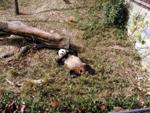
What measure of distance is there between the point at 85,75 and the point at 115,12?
327 cm

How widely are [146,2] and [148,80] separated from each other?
2460 millimetres

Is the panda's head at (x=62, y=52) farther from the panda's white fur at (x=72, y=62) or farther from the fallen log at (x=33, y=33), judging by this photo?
the fallen log at (x=33, y=33)

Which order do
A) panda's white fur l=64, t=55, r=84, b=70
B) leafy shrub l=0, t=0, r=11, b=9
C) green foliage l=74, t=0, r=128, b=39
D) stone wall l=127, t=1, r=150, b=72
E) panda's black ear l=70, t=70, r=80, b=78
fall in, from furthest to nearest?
leafy shrub l=0, t=0, r=11, b=9
green foliage l=74, t=0, r=128, b=39
stone wall l=127, t=1, r=150, b=72
panda's white fur l=64, t=55, r=84, b=70
panda's black ear l=70, t=70, r=80, b=78

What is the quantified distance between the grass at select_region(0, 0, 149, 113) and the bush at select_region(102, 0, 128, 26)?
0.28 m

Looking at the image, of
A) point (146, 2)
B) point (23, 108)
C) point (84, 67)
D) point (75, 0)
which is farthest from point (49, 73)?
point (75, 0)

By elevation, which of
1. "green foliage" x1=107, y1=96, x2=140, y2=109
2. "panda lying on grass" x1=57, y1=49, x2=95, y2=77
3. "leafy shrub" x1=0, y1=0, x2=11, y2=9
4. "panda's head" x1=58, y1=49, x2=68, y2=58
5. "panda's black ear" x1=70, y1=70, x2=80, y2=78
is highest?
"leafy shrub" x1=0, y1=0, x2=11, y2=9

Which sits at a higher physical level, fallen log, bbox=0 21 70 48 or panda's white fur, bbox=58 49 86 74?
fallen log, bbox=0 21 70 48

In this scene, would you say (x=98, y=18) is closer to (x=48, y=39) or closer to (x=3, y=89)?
(x=48, y=39)

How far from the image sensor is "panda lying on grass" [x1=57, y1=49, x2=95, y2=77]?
10.2 meters

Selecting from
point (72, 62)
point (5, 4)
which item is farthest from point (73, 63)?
point (5, 4)

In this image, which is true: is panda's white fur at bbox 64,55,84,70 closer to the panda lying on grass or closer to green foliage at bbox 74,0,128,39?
the panda lying on grass

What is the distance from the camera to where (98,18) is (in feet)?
43.3

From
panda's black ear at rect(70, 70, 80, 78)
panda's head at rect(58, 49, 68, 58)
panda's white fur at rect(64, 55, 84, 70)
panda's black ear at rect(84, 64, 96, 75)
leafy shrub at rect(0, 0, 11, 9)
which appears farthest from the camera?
leafy shrub at rect(0, 0, 11, 9)

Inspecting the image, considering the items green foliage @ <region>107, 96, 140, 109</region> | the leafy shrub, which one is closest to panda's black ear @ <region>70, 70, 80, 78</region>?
green foliage @ <region>107, 96, 140, 109</region>
